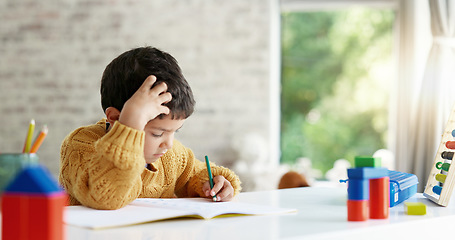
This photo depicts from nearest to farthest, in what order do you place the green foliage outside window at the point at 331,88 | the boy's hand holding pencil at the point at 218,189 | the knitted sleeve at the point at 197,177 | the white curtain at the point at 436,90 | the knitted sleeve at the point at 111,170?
the knitted sleeve at the point at 111,170, the boy's hand holding pencil at the point at 218,189, the knitted sleeve at the point at 197,177, the white curtain at the point at 436,90, the green foliage outside window at the point at 331,88

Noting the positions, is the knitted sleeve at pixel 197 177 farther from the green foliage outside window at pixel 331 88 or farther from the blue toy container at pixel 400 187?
the green foliage outside window at pixel 331 88

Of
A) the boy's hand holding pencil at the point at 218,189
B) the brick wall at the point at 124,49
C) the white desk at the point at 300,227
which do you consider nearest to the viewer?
the white desk at the point at 300,227

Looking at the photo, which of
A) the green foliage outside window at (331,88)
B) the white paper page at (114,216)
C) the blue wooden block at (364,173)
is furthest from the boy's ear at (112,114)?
the green foliage outside window at (331,88)

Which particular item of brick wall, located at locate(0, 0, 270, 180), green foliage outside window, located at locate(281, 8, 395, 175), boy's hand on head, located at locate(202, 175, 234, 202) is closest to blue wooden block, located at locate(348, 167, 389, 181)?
boy's hand on head, located at locate(202, 175, 234, 202)

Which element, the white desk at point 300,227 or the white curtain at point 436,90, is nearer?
the white desk at point 300,227

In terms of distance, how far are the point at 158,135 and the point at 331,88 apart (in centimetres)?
331

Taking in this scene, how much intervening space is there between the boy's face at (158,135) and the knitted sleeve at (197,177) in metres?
0.15

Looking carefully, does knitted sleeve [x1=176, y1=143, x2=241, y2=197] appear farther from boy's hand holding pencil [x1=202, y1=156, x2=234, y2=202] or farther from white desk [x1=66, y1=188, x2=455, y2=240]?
white desk [x1=66, y1=188, x2=455, y2=240]

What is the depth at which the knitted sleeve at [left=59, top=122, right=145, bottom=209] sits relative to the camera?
100 cm

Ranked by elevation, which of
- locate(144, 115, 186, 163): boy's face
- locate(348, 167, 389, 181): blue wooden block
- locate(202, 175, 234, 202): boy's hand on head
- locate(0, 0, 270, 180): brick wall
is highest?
locate(0, 0, 270, 180): brick wall

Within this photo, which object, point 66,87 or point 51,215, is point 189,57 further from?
point 51,215

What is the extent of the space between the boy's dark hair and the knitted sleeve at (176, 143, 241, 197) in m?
0.17

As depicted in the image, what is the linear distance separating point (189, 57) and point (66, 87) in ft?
3.04

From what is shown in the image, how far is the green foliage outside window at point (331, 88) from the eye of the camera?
171 inches
